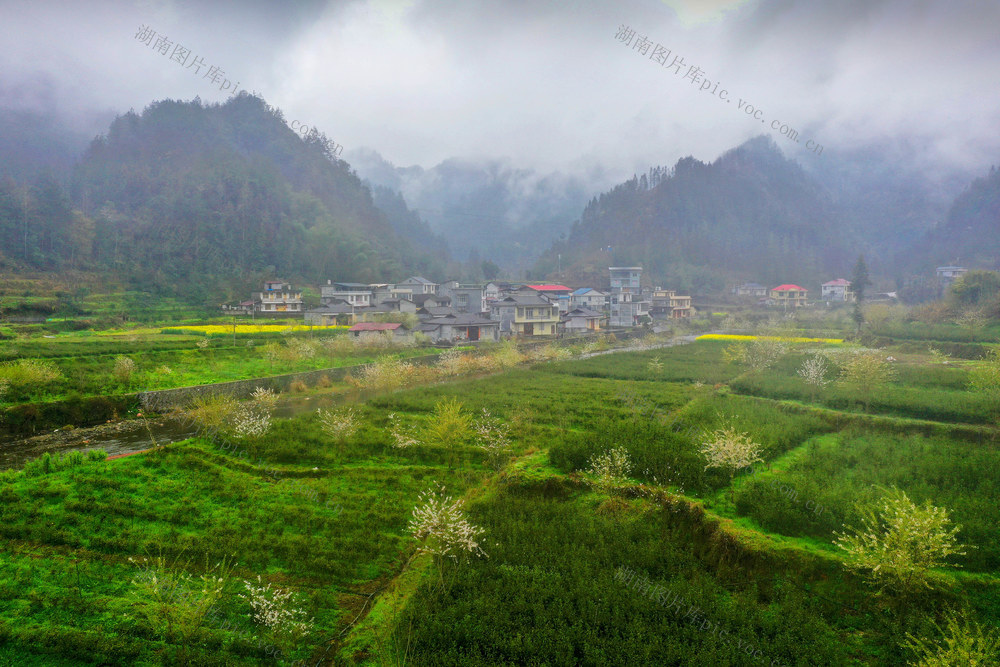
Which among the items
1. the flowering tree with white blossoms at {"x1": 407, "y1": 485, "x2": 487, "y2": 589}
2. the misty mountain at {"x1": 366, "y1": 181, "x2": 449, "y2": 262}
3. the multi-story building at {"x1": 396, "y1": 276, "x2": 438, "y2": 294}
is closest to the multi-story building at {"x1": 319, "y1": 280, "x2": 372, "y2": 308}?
the multi-story building at {"x1": 396, "y1": 276, "x2": 438, "y2": 294}

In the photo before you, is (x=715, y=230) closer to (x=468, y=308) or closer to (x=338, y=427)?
(x=468, y=308)

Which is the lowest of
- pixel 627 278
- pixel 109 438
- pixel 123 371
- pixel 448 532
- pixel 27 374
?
pixel 109 438

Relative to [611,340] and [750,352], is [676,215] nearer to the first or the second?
[611,340]

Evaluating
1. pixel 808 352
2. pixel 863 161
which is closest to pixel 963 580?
pixel 808 352

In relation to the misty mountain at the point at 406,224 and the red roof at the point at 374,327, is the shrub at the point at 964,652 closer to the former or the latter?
the red roof at the point at 374,327

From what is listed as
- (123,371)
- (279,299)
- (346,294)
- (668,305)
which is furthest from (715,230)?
(123,371)

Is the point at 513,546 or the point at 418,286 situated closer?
the point at 513,546
